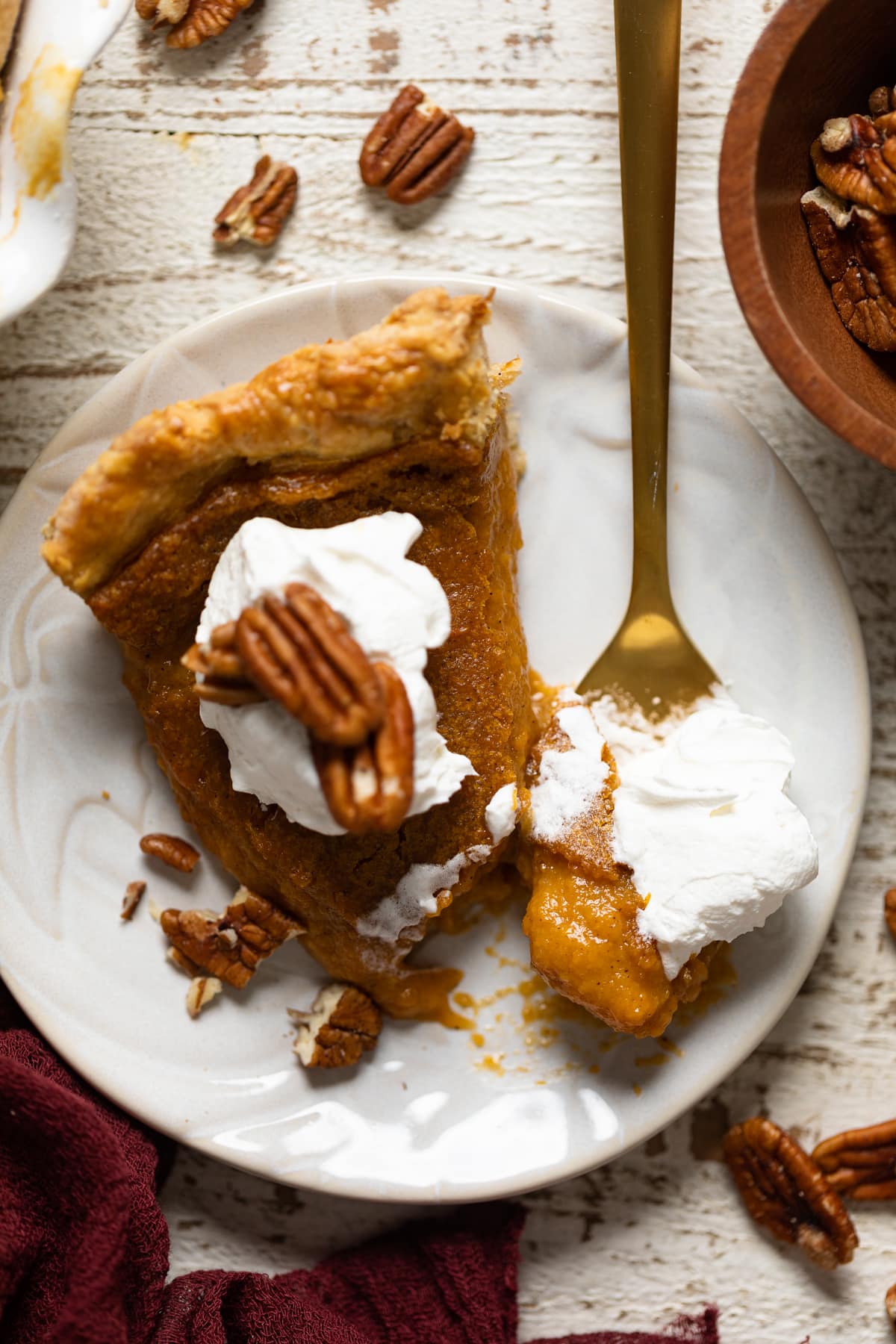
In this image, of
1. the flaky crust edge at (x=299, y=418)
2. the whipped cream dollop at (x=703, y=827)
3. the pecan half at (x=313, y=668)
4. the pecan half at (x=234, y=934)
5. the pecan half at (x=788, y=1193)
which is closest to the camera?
the pecan half at (x=313, y=668)

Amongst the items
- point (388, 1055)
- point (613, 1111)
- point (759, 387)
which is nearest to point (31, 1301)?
point (388, 1055)

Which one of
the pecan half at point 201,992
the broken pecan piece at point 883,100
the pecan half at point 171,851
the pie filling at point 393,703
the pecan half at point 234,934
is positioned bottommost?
the pecan half at point 201,992

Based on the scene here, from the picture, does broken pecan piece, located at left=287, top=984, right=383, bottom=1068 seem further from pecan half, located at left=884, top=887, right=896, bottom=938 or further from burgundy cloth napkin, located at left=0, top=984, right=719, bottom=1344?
pecan half, located at left=884, top=887, right=896, bottom=938

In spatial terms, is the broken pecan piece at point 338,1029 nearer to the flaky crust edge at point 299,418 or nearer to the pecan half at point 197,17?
the flaky crust edge at point 299,418


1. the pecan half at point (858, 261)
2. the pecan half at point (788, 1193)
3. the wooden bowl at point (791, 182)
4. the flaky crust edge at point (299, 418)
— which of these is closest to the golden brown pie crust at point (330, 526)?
the flaky crust edge at point (299, 418)

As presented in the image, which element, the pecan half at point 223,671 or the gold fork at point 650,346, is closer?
the pecan half at point 223,671

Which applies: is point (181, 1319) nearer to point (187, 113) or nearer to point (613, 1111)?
point (613, 1111)

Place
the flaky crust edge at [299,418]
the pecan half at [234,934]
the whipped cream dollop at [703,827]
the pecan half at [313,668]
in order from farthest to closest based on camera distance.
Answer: the pecan half at [234,934], the whipped cream dollop at [703,827], the flaky crust edge at [299,418], the pecan half at [313,668]
